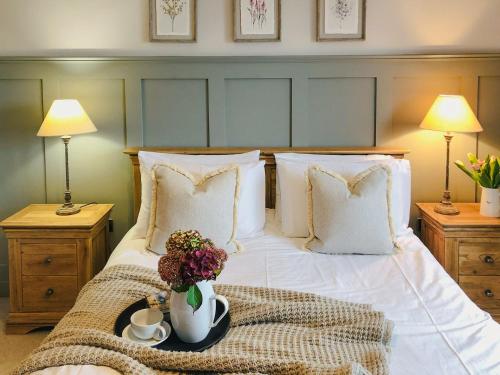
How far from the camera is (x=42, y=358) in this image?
1618 millimetres

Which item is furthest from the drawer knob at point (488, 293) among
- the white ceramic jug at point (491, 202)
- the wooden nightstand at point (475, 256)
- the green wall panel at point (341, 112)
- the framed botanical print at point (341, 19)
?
the framed botanical print at point (341, 19)

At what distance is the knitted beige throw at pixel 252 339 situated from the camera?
156 centimetres

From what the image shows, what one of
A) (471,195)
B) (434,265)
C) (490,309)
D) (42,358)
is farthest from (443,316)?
(471,195)

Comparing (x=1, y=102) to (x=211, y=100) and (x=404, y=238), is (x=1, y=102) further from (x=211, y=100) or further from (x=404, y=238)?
(x=404, y=238)

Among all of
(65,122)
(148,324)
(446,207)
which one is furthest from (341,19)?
(148,324)

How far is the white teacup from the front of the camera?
1.77 m

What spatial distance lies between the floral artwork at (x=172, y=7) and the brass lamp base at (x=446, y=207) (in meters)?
1.91

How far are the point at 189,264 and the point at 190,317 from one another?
0.19 metres

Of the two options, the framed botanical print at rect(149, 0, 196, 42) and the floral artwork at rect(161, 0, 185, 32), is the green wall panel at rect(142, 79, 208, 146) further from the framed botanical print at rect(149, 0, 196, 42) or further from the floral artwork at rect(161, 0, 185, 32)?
the floral artwork at rect(161, 0, 185, 32)

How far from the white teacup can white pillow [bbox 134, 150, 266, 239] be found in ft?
3.48

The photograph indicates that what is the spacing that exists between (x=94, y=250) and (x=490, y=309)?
221 cm

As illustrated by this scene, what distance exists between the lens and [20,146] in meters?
3.41

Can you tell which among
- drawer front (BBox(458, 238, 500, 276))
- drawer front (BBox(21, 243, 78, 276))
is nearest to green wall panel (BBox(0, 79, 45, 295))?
drawer front (BBox(21, 243, 78, 276))

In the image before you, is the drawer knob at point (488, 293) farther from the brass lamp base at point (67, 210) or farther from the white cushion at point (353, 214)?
the brass lamp base at point (67, 210)
